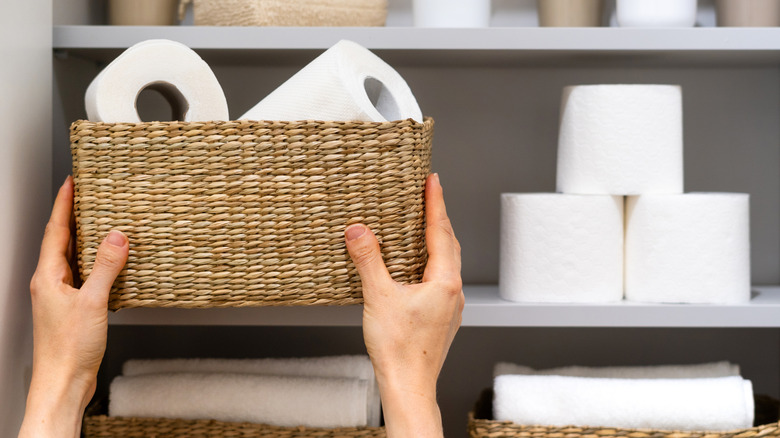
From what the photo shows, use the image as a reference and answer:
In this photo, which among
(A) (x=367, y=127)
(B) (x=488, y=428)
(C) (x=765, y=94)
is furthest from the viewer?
(C) (x=765, y=94)

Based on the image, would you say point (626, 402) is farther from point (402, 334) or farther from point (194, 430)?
point (194, 430)

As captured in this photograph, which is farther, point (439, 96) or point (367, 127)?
point (439, 96)

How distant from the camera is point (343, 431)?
0.84 meters

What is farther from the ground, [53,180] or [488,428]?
[53,180]

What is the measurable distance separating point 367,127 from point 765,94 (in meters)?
0.76

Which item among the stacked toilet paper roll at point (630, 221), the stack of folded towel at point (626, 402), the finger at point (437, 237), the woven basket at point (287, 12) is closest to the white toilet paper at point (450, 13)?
the woven basket at point (287, 12)

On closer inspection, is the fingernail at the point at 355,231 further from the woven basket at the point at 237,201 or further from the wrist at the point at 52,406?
the wrist at the point at 52,406

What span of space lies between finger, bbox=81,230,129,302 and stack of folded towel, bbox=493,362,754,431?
48 cm

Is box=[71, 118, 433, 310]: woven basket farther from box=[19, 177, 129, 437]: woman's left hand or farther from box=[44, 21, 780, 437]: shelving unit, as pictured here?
box=[44, 21, 780, 437]: shelving unit

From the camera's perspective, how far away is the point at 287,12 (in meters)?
0.88

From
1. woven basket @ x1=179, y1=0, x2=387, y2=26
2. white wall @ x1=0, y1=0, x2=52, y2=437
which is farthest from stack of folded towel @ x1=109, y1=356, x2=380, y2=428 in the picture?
woven basket @ x1=179, y1=0, x2=387, y2=26

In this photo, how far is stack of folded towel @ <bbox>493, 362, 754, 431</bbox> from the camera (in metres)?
0.82

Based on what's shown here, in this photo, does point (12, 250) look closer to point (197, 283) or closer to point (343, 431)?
point (197, 283)

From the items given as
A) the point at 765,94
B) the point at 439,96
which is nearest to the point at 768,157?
the point at 765,94
